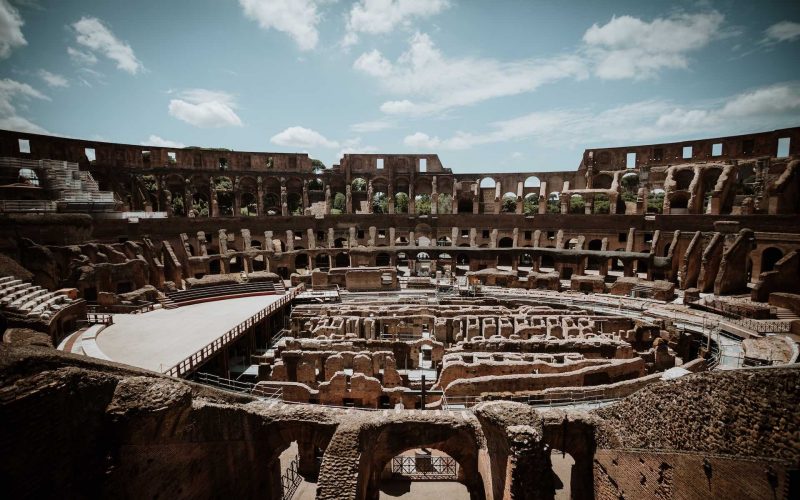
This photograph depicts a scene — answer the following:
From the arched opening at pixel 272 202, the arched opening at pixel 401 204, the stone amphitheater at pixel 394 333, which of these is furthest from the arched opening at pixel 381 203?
the arched opening at pixel 272 202

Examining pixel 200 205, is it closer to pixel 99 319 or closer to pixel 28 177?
pixel 28 177

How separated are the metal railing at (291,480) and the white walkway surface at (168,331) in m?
6.78

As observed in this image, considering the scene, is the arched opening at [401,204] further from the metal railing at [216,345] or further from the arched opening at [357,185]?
the metal railing at [216,345]

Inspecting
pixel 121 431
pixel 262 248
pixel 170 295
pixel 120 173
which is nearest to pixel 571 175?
pixel 262 248

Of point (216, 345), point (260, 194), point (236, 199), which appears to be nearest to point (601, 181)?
point (260, 194)

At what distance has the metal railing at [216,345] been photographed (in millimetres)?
14578

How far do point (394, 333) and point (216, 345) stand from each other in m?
9.54

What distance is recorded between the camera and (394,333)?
22.1 m

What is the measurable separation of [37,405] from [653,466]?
11411mm

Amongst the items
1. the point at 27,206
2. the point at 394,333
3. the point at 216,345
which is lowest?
the point at 394,333

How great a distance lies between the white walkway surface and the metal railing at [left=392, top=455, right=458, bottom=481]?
32.8ft

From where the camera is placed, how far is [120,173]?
34.1 meters

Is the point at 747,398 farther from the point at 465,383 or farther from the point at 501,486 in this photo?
the point at 465,383

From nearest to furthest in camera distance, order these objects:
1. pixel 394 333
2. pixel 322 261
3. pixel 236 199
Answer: pixel 394 333 → pixel 236 199 → pixel 322 261
